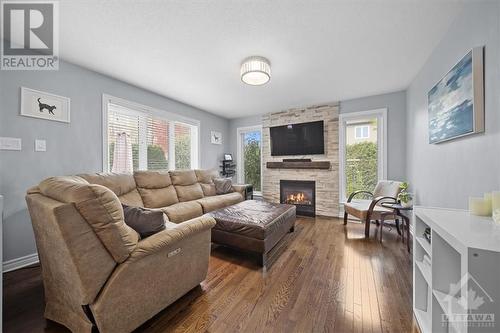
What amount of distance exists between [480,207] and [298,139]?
3478 millimetres

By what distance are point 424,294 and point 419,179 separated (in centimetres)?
199

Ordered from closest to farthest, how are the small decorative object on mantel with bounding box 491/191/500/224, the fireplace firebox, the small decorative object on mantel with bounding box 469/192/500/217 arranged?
1. the small decorative object on mantel with bounding box 491/191/500/224
2. the small decorative object on mantel with bounding box 469/192/500/217
3. the fireplace firebox

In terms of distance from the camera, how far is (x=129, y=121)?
3.28 metres

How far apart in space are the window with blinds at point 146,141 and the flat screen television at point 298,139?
6.56 ft

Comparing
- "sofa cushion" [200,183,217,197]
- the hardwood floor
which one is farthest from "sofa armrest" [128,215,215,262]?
"sofa cushion" [200,183,217,197]

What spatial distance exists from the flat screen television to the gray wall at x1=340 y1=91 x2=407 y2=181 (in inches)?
45.0

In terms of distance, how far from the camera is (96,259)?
42.3 inches

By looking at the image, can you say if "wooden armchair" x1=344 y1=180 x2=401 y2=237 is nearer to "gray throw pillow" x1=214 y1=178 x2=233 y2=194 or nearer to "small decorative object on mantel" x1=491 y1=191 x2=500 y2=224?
"small decorative object on mantel" x1=491 y1=191 x2=500 y2=224

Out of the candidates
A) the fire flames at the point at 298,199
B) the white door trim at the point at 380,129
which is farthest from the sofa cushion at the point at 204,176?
the white door trim at the point at 380,129

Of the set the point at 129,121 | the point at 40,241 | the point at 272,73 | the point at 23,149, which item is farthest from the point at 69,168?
the point at 272,73

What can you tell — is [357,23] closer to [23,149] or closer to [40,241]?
[40,241]

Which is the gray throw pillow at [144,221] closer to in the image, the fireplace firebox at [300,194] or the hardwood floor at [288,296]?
the hardwood floor at [288,296]

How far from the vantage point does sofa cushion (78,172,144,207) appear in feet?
8.20

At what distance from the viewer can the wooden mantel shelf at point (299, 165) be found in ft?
13.7
